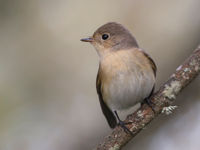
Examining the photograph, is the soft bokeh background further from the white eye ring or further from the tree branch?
the tree branch

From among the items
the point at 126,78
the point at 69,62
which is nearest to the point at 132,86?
the point at 126,78

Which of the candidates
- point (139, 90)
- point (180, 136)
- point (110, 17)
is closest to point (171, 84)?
point (139, 90)

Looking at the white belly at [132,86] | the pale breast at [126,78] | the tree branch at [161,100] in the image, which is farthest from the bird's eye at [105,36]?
the tree branch at [161,100]

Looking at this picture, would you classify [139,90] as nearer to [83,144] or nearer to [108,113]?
[108,113]

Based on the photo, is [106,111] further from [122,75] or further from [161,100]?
[161,100]

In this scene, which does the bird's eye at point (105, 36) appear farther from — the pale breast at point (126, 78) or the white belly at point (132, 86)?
the white belly at point (132, 86)

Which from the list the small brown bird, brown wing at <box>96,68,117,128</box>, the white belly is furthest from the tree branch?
brown wing at <box>96,68,117,128</box>
